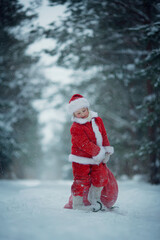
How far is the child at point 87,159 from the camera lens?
3150 millimetres

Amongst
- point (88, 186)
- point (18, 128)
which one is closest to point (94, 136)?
point (88, 186)

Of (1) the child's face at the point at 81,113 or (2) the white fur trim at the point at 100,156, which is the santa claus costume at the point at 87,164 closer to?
(2) the white fur trim at the point at 100,156

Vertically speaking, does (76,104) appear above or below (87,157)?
above

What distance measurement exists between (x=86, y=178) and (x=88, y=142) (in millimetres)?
553

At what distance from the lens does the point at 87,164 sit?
10.5 feet

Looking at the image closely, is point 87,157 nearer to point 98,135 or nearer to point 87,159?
point 87,159

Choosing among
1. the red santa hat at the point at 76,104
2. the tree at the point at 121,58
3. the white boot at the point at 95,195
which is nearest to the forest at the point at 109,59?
the tree at the point at 121,58

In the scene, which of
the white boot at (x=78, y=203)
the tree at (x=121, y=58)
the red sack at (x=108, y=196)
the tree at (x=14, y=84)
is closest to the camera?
the white boot at (x=78, y=203)

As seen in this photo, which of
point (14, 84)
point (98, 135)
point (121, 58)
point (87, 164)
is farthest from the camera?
point (14, 84)

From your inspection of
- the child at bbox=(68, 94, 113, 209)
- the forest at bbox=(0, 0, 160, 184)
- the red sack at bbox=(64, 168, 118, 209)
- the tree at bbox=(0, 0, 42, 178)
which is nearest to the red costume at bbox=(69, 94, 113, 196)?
the child at bbox=(68, 94, 113, 209)

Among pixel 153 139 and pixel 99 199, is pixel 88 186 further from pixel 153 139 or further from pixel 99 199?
pixel 153 139

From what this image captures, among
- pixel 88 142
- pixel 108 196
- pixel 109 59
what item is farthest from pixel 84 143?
pixel 109 59

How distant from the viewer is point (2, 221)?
220 cm

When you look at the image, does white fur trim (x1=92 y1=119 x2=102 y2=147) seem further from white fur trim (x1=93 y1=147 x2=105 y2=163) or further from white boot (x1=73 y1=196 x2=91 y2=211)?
white boot (x1=73 y1=196 x2=91 y2=211)
